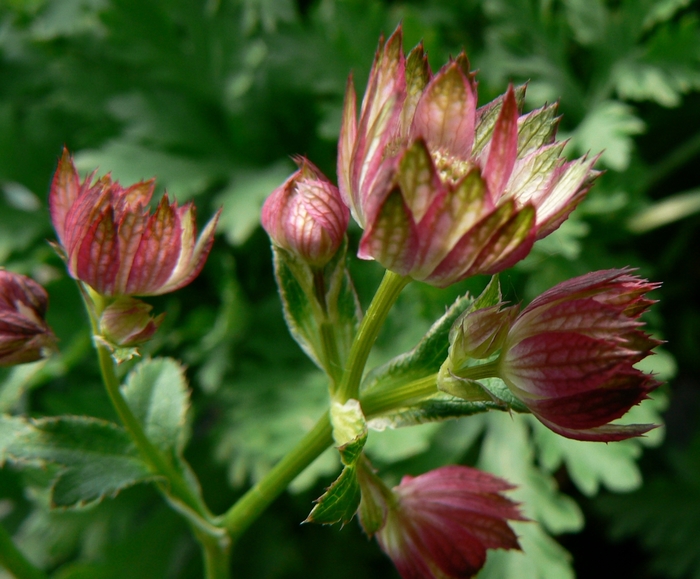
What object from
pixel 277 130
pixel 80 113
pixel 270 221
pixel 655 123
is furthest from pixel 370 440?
pixel 655 123

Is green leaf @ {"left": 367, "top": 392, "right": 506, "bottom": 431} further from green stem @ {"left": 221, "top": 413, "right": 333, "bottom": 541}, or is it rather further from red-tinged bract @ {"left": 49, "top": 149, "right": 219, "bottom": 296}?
red-tinged bract @ {"left": 49, "top": 149, "right": 219, "bottom": 296}

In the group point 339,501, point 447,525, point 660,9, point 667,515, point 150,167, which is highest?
point 150,167

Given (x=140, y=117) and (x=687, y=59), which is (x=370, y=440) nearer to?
(x=140, y=117)

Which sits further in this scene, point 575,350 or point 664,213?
point 664,213

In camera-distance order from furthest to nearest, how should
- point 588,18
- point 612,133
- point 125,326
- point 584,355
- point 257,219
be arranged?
point 588,18 < point 257,219 < point 612,133 < point 125,326 < point 584,355

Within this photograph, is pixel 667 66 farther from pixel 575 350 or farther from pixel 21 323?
pixel 21 323

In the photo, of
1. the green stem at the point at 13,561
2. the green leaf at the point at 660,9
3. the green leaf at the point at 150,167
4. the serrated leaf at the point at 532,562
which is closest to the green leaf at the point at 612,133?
the green leaf at the point at 660,9

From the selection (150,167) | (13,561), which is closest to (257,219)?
(150,167)

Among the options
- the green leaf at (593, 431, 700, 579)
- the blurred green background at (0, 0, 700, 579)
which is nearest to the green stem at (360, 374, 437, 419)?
the blurred green background at (0, 0, 700, 579)

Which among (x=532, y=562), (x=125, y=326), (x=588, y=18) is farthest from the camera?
(x=588, y=18)
